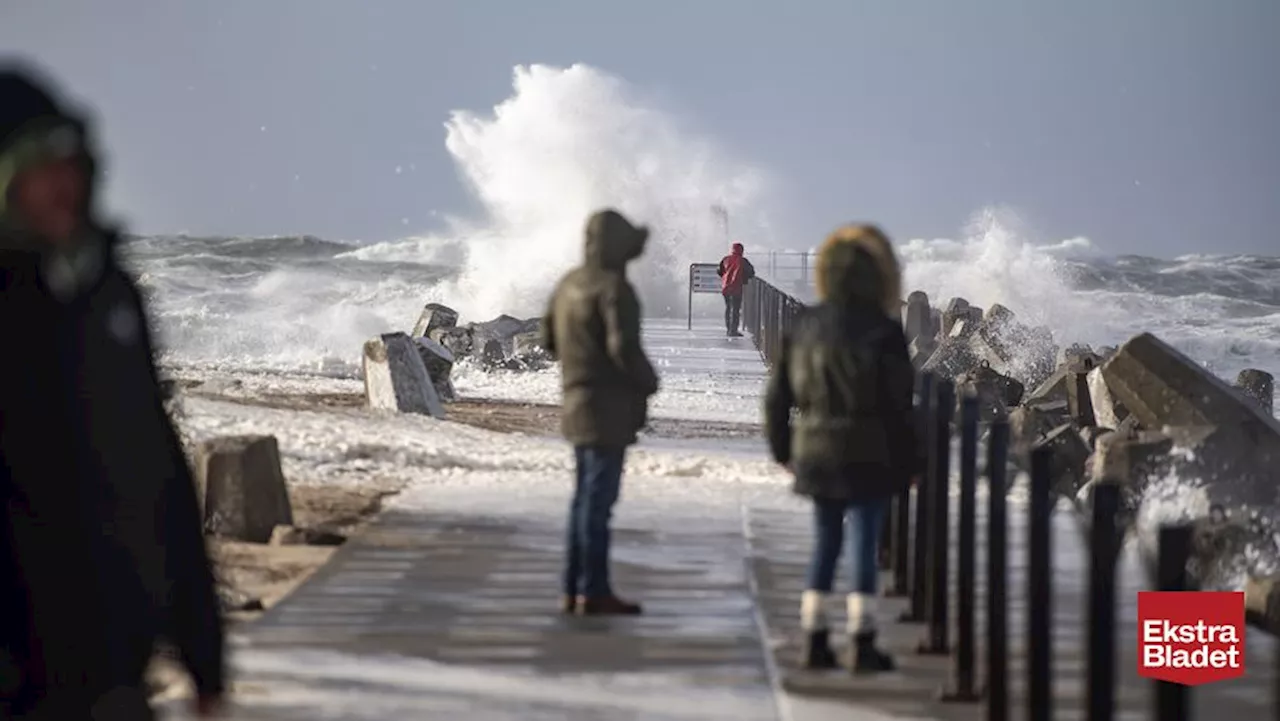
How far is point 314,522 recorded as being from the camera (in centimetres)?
1195

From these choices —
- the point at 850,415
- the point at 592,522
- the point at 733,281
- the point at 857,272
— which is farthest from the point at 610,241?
the point at 733,281

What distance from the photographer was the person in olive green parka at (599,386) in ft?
29.0

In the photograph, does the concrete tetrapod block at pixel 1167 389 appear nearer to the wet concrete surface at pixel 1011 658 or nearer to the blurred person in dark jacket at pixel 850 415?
the wet concrete surface at pixel 1011 658

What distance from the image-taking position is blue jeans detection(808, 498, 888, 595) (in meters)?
7.68

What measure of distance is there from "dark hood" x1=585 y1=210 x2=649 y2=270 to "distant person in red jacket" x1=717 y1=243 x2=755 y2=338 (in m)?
27.0

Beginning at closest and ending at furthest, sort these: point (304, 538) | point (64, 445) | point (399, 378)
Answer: point (64, 445)
point (304, 538)
point (399, 378)

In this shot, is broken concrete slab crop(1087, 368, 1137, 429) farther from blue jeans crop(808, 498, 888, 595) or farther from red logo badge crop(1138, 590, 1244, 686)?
blue jeans crop(808, 498, 888, 595)

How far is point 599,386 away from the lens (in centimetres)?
888

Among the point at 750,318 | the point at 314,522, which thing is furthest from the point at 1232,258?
the point at 314,522

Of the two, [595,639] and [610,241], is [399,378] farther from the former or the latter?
[595,639]

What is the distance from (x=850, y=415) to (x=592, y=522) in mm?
1583

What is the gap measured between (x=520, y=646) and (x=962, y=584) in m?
1.63

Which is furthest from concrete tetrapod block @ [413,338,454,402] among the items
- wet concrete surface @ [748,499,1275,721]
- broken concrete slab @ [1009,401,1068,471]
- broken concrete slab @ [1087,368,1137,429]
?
wet concrete surface @ [748,499,1275,721]

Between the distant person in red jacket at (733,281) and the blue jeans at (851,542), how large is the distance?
28126 mm
